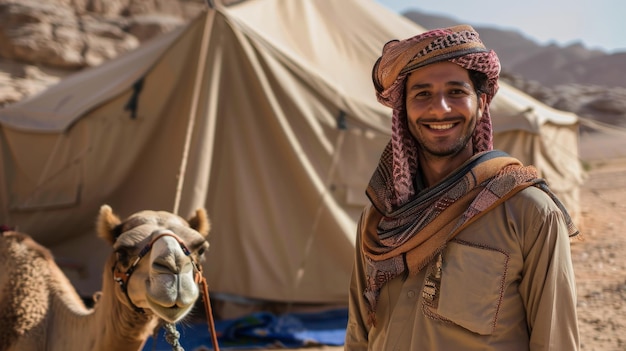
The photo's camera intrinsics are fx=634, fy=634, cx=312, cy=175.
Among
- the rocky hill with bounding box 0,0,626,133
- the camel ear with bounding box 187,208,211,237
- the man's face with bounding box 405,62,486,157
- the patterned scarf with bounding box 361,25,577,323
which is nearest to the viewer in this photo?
the patterned scarf with bounding box 361,25,577,323

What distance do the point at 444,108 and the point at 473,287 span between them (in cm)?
43

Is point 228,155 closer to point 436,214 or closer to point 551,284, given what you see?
point 436,214

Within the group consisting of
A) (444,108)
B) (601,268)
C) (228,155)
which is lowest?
(601,268)

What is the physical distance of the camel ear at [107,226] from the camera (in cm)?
276

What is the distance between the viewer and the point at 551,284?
52.3 inches

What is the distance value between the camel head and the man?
2.55 ft

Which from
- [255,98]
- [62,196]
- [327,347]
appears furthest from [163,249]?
[62,196]

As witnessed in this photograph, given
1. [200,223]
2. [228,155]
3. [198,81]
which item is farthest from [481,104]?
[198,81]

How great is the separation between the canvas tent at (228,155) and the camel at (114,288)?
4.36 feet

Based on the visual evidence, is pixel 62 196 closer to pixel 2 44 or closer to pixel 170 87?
pixel 170 87

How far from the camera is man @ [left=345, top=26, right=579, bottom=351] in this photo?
1363 mm

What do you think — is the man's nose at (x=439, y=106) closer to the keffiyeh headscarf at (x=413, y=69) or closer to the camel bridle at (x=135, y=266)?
the keffiyeh headscarf at (x=413, y=69)

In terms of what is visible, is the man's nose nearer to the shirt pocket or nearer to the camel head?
the shirt pocket

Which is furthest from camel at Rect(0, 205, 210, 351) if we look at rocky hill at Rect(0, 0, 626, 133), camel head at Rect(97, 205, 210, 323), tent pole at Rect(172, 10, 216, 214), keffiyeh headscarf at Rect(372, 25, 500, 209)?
rocky hill at Rect(0, 0, 626, 133)
